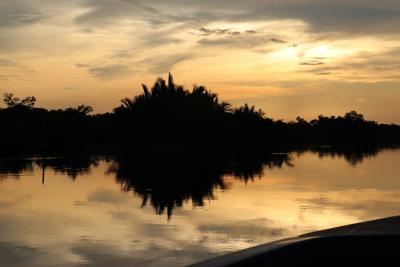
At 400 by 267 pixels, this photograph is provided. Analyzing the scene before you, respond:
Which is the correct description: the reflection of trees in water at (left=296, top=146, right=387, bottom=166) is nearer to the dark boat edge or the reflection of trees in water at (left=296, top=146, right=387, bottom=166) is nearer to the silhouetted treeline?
the silhouetted treeline

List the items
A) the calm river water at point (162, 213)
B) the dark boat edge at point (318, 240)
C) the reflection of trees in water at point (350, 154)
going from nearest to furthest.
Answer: the dark boat edge at point (318, 240) → the calm river water at point (162, 213) → the reflection of trees in water at point (350, 154)

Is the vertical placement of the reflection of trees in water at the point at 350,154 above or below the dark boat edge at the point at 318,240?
below

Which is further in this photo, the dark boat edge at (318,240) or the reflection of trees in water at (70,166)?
the reflection of trees in water at (70,166)

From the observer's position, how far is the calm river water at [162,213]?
6410 millimetres

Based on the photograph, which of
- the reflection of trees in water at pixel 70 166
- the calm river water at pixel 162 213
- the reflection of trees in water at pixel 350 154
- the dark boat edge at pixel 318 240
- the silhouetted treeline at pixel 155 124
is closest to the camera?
the dark boat edge at pixel 318 240

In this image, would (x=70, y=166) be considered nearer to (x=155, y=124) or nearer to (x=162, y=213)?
(x=162, y=213)

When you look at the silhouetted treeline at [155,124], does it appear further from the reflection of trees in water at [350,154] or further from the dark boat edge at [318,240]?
the dark boat edge at [318,240]

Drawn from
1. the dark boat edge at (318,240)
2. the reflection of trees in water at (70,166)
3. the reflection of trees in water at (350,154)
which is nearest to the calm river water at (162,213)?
the reflection of trees in water at (70,166)

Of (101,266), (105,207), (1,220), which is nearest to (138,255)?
(101,266)

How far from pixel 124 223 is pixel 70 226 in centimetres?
73

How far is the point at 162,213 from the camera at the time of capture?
952 cm

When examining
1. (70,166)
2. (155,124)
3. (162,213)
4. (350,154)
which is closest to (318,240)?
(162,213)

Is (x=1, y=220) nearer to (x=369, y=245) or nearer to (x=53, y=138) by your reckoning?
(x=369, y=245)

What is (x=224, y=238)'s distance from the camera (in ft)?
23.7
